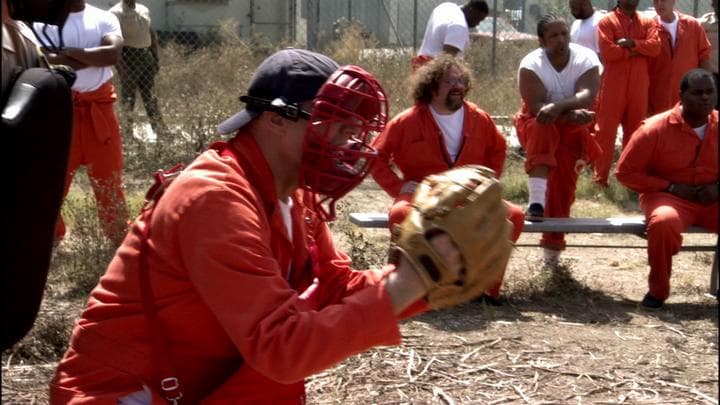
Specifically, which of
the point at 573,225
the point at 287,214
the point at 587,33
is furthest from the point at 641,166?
the point at 287,214

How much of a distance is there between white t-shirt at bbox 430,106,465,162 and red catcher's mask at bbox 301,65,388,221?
391 cm

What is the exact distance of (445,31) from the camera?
29.2 ft

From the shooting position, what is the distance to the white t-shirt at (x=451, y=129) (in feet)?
21.8

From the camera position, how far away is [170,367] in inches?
107

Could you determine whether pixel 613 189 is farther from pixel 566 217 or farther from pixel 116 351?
pixel 116 351

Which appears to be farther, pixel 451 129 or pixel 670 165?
pixel 670 165

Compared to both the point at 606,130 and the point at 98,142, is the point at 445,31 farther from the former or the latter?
the point at 98,142

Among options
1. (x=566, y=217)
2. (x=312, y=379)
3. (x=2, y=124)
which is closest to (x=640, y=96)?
(x=566, y=217)

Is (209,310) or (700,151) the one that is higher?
(209,310)

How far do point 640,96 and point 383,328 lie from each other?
820 cm

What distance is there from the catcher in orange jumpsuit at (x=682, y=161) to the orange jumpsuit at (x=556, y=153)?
0.60m

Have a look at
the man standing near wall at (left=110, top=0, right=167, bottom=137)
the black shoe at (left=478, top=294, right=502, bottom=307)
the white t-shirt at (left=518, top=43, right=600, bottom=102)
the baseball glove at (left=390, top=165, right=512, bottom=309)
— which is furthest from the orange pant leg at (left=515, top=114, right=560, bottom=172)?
the man standing near wall at (left=110, top=0, right=167, bottom=137)

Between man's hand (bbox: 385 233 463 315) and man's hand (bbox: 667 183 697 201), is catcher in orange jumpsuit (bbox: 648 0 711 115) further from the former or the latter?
man's hand (bbox: 385 233 463 315)

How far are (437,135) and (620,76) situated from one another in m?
4.07
